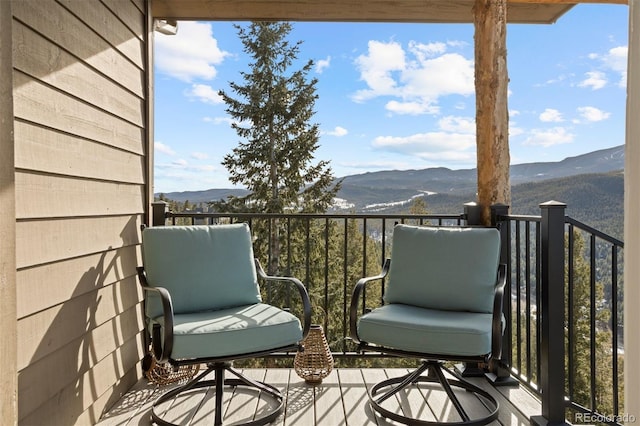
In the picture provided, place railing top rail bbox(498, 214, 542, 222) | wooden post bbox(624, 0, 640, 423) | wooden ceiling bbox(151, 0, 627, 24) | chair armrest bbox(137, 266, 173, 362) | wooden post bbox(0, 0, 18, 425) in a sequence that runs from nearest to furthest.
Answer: wooden post bbox(624, 0, 640, 423) < wooden post bbox(0, 0, 18, 425) < chair armrest bbox(137, 266, 173, 362) < railing top rail bbox(498, 214, 542, 222) < wooden ceiling bbox(151, 0, 627, 24)

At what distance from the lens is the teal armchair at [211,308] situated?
2334 millimetres

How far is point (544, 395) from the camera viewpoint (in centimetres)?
249

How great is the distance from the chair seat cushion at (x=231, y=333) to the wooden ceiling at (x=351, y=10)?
2342 mm

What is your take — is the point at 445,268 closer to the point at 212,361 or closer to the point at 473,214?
the point at 473,214

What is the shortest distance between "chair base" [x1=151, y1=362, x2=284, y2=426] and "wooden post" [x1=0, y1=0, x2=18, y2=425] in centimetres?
105

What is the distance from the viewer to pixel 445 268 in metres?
2.88

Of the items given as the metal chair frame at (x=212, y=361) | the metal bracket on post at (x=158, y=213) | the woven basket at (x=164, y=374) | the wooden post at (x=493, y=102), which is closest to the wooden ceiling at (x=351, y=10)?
the wooden post at (x=493, y=102)

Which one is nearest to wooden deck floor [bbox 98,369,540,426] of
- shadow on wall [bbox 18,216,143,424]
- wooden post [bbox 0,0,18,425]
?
shadow on wall [bbox 18,216,143,424]

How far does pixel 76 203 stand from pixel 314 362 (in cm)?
160

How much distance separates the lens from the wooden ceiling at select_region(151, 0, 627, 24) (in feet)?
12.3

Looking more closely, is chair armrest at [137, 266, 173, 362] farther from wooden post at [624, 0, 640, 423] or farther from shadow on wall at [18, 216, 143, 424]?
wooden post at [624, 0, 640, 423]

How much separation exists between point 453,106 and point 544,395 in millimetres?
26965

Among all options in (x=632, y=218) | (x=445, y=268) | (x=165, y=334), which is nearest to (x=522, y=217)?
(x=445, y=268)

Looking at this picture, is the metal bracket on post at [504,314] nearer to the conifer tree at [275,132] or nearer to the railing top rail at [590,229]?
the railing top rail at [590,229]
